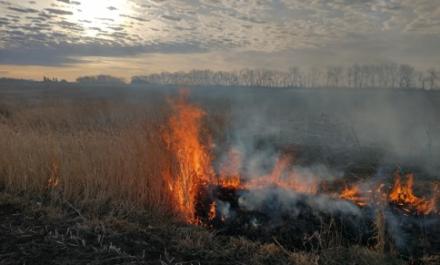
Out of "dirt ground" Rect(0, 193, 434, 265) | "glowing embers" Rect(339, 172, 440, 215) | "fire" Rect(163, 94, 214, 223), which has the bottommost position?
"dirt ground" Rect(0, 193, 434, 265)

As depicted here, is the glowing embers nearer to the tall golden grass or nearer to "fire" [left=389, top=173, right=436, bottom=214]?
"fire" [left=389, top=173, right=436, bottom=214]

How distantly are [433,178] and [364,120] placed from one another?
10624 millimetres

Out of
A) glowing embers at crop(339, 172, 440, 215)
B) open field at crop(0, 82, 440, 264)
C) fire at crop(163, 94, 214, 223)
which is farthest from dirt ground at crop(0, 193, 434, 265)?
glowing embers at crop(339, 172, 440, 215)

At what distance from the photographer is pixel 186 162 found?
6246 mm

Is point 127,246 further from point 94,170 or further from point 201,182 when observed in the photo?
point 94,170

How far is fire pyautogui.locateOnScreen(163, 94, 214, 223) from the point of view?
5.96m

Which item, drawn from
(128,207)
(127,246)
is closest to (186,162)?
(128,207)

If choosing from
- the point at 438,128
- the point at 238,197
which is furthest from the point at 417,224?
the point at 438,128

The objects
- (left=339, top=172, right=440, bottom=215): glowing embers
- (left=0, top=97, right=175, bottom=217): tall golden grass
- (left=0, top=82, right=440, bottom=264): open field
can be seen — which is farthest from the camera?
(left=0, top=97, right=175, bottom=217): tall golden grass

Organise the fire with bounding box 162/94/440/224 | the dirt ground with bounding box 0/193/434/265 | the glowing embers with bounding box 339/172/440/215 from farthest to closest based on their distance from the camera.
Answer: the fire with bounding box 162/94/440/224
the glowing embers with bounding box 339/172/440/215
the dirt ground with bounding box 0/193/434/265

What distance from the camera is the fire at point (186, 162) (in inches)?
235

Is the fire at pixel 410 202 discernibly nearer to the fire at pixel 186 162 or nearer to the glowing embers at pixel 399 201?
the glowing embers at pixel 399 201

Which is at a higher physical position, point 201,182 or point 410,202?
point 201,182

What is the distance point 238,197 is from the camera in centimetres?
620
